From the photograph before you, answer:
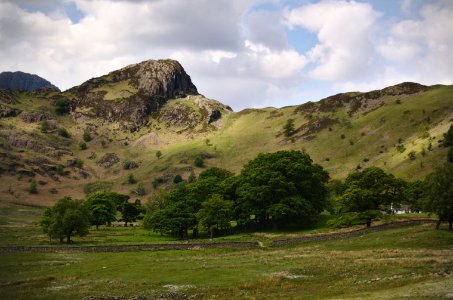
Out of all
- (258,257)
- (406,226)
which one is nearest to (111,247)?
(258,257)

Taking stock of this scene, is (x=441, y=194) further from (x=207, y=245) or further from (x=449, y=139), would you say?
(x=449, y=139)

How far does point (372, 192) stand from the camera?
9281 centimetres

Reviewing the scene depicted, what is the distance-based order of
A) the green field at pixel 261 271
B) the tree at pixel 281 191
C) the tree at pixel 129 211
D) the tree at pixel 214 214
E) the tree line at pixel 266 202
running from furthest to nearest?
the tree at pixel 129 211 < the tree at pixel 281 191 < the tree at pixel 214 214 < the tree line at pixel 266 202 < the green field at pixel 261 271

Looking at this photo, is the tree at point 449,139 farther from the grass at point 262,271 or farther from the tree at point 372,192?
the grass at point 262,271

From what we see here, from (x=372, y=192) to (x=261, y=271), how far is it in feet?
160

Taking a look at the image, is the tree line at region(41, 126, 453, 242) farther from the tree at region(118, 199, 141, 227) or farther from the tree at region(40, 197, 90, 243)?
the tree at region(118, 199, 141, 227)

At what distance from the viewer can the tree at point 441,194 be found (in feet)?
226

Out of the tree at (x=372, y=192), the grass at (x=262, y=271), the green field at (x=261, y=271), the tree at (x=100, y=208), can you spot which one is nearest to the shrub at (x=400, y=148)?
the tree at (x=372, y=192)

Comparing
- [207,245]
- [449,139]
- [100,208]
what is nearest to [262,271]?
[207,245]

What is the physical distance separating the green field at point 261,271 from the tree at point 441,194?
3106 mm

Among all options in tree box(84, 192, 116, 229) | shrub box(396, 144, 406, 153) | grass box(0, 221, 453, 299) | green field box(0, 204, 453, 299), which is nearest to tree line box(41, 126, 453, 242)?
green field box(0, 204, 453, 299)

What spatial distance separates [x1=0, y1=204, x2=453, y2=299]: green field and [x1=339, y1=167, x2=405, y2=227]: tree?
16096 mm

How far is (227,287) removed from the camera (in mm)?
43188

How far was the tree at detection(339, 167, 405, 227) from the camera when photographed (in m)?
93.6
